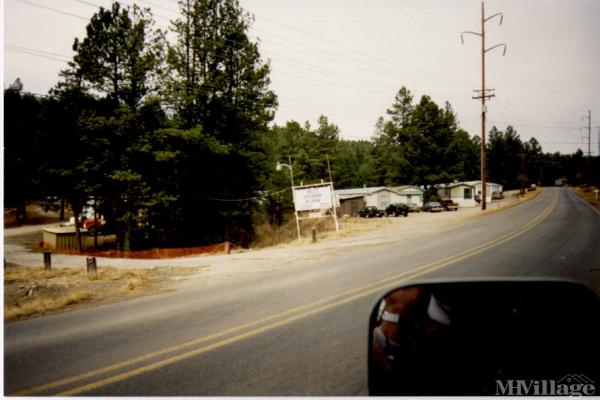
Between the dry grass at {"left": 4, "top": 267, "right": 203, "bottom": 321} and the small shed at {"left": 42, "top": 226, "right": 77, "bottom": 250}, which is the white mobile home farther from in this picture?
the dry grass at {"left": 4, "top": 267, "right": 203, "bottom": 321}

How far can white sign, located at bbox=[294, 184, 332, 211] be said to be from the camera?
91.6 ft

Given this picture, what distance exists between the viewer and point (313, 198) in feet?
93.1

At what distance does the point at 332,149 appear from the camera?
6838cm

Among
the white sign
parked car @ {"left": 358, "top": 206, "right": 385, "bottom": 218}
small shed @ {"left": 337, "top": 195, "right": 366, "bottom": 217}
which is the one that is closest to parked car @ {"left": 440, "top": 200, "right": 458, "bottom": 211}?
parked car @ {"left": 358, "top": 206, "right": 385, "bottom": 218}

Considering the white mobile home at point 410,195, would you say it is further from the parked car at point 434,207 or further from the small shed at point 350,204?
the parked car at point 434,207

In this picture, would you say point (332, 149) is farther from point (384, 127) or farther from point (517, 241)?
point (517, 241)

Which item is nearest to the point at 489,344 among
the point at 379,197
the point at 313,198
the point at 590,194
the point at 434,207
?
the point at 590,194

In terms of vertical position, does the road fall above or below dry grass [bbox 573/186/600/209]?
below

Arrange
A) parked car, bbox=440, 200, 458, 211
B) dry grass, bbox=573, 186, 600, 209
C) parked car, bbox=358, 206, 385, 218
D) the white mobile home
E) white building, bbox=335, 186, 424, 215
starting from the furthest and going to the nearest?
the white mobile home → white building, bbox=335, 186, 424, 215 → parked car, bbox=440, 200, 458, 211 → parked car, bbox=358, 206, 385, 218 → dry grass, bbox=573, 186, 600, 209

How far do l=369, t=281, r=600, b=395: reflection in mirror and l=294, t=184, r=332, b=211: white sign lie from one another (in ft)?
80.4

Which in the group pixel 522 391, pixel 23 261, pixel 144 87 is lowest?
pixel 23 261

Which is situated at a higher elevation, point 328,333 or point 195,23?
point 195,23

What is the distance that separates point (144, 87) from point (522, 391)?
95.8 ft

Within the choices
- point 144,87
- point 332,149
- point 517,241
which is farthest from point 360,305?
point 332,149
